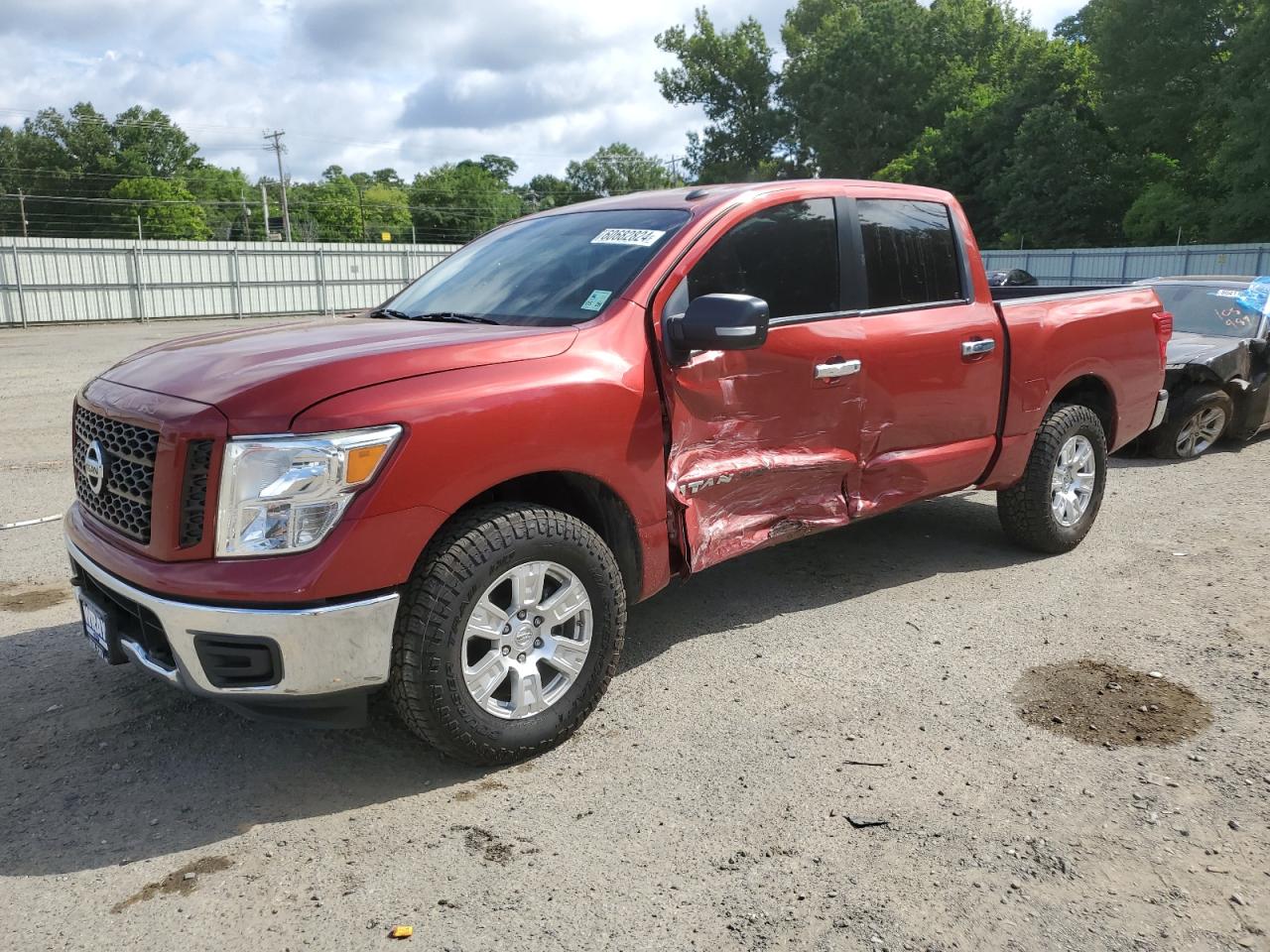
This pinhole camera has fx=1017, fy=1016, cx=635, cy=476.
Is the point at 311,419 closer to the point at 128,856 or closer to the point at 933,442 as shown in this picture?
the point at 128,856

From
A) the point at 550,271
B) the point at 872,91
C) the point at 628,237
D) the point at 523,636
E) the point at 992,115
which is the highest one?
the point at 872,91

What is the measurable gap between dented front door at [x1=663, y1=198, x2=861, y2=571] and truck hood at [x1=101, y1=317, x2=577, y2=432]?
621 mm

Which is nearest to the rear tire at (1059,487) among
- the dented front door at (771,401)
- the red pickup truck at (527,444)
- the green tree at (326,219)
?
the red pickup truck at (527,444)

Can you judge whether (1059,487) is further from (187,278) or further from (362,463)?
(187,278)

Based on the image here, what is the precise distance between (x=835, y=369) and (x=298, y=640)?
243 cm

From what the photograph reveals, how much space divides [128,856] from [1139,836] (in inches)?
113

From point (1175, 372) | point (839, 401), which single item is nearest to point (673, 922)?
point (839, 401)

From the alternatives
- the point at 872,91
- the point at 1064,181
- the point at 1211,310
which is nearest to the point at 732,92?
the point at 872,91

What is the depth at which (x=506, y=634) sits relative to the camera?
3.24 m

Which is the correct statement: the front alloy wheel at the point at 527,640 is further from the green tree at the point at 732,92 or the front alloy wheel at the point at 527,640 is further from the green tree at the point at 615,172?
the green tree at the point at 615,172

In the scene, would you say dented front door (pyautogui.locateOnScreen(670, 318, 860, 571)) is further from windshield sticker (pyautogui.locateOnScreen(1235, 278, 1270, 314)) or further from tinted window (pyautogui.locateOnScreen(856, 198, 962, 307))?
windshield sticker (pyautogui.locateOnScreen(1235, 278, 1270, 314))

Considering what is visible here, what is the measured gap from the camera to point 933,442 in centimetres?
480

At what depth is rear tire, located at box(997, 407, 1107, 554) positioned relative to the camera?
17.6 feet

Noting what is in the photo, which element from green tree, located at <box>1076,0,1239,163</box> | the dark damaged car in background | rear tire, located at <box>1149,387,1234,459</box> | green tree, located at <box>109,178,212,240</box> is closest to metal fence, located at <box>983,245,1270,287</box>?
green tree, located at <box>1076,0,1239,163</box>
